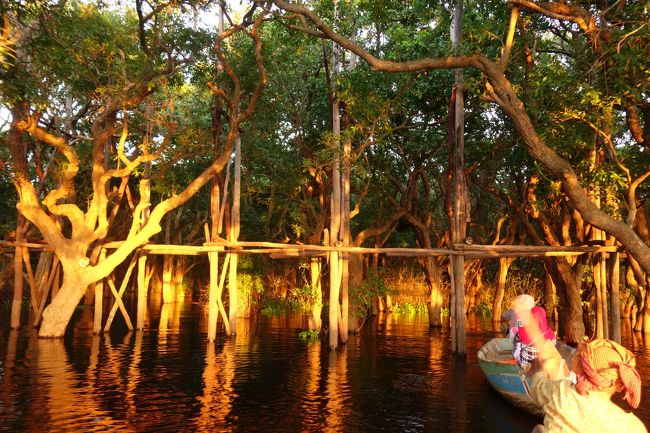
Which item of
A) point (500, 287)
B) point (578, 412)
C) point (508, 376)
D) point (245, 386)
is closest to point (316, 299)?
point (245, 386)

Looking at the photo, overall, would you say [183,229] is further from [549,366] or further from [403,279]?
[549,366]

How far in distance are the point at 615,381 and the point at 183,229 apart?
3780 centimetres


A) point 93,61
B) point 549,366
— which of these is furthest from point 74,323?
point 549,366

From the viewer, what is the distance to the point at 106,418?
974 centimetres

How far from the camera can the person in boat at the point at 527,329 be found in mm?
3463

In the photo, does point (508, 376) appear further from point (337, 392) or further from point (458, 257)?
point (458, 257)

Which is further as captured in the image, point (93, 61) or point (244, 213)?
point (244, 213)

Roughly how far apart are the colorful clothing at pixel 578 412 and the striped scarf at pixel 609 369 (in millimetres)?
79

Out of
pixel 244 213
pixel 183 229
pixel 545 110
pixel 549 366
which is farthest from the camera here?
pixel 183 229

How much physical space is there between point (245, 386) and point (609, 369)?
34.2 feet

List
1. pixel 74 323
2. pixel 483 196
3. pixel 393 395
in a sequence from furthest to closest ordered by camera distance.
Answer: pixel 483 196, pixel 74 323, pixel 393 395

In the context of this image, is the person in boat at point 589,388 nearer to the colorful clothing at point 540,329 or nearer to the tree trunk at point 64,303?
the colorful clothing at point 540,329

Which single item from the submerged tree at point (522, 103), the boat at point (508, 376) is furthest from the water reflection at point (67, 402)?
the submerged tree at point (522, 103)

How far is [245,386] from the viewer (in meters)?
12.7
